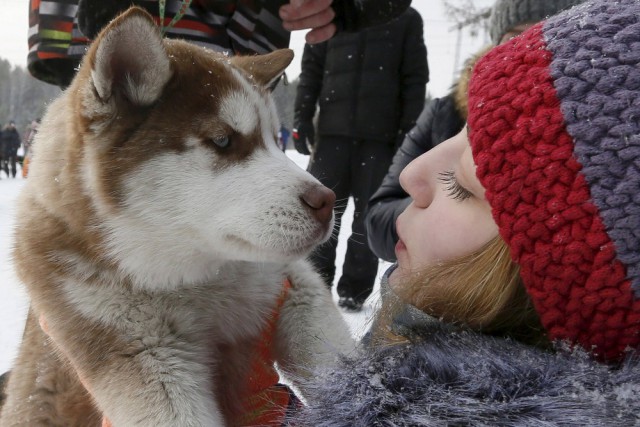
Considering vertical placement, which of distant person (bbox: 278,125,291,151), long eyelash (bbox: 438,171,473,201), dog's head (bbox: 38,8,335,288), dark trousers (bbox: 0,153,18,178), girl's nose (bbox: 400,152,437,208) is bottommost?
dark trousers (bbox: 0,153,18,178)

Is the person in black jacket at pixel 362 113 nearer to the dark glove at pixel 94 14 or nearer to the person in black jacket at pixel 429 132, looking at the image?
the person in black jacket at pixel 429 132

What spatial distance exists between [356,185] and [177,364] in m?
3.24

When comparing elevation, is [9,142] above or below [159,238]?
below

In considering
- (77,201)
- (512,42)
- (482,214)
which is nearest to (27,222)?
(77,201)

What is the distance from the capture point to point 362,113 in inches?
174

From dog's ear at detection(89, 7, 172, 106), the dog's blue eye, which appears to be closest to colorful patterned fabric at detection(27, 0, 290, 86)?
dog's ear at detection(89, 7, 172, 106)

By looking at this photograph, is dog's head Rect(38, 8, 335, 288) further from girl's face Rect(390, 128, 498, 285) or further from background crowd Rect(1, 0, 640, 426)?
background crowd Rect(1, 0, 640, 426)

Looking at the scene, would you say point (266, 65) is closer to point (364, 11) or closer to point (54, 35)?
point (364, 11)

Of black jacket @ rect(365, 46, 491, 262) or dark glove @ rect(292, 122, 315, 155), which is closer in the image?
black jacket @ rect(365, 46, 491, 262)

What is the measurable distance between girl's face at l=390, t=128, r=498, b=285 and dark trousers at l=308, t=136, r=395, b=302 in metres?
2.83

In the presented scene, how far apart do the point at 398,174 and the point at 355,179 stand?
63.8 inches

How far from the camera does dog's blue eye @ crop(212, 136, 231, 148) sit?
1.62 m

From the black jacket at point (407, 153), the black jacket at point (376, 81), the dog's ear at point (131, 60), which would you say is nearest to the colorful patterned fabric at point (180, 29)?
the dog's ear at point (131, 60)

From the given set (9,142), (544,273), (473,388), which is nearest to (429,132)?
(544,273)
